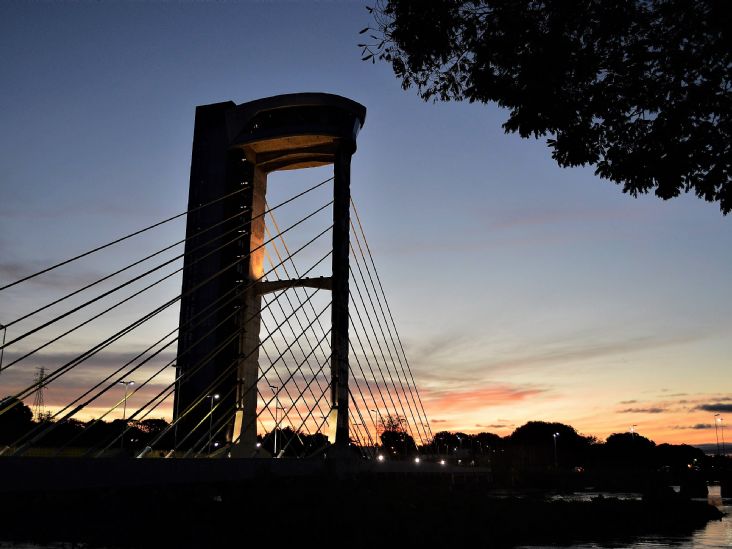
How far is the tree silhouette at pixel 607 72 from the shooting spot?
9797mm

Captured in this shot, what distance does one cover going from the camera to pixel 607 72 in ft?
36.5

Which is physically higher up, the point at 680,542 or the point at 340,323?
the point at 340,323

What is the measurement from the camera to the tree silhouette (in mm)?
9797

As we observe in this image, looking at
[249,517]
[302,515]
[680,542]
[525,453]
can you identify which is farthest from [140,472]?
[525,453]

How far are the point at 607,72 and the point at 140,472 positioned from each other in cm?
1285

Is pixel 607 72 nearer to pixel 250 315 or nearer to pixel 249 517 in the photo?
pixel 249 517

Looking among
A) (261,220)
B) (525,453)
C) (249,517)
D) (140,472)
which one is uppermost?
(261,220)

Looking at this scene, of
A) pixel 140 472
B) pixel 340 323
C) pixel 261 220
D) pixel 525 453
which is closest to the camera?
pixel 140 472

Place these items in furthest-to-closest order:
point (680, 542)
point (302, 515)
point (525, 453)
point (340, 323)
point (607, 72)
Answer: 1. point (525, 453)
2. point (680, 542)
3. point (340, 323)
4. point (302, 515)
5. point (607, 72)

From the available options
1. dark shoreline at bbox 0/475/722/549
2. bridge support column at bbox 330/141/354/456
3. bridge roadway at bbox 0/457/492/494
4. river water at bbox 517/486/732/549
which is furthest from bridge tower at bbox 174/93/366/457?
river water at bbox 517/486/732/549

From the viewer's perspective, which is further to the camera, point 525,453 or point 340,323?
point 525,453

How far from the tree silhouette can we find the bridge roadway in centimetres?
1004

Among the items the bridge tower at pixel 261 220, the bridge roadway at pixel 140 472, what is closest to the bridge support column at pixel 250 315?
the bridge tower at pixel 261 220

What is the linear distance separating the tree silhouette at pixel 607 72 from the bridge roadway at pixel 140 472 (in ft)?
32.9
